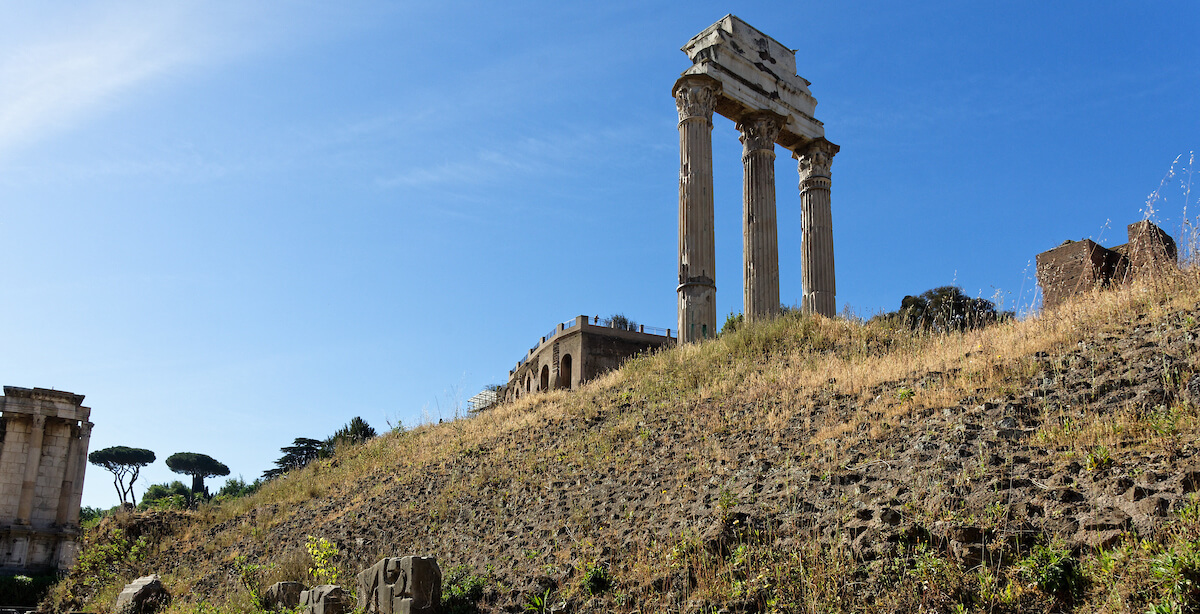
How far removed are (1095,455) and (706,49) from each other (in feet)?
62.5

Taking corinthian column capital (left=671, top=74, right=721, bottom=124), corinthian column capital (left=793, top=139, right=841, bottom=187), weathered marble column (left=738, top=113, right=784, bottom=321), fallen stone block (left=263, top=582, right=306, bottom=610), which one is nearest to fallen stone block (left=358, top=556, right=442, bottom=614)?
fallen stone block (left=263, top=582, right=306, bottom=610)

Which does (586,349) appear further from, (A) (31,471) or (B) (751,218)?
(A) (31,471)

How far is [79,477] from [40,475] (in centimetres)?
114

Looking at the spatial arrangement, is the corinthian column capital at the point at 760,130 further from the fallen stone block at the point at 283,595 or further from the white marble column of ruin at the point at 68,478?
the white marble column of ruin at the point at 68,478

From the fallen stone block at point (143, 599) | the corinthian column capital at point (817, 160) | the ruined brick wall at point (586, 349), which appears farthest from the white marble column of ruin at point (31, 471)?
the corinthian column capital at point (817, 160)

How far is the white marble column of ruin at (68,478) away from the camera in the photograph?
30.0 m

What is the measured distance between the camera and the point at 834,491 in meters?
8.71

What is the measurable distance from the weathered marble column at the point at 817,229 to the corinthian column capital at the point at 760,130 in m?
1.68

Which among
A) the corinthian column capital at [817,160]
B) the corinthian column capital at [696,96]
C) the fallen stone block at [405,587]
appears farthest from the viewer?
the corinthian column capital at [817,160]

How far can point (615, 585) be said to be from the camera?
8641 mm

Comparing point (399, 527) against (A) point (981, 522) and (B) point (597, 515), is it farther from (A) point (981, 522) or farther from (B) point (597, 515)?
(A) point (981, 522)

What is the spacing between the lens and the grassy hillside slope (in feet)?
21.8

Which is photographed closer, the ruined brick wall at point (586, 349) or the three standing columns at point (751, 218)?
the three standing columns at point (751, 218)

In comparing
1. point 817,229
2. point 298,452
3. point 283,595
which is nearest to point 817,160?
point 817,229
